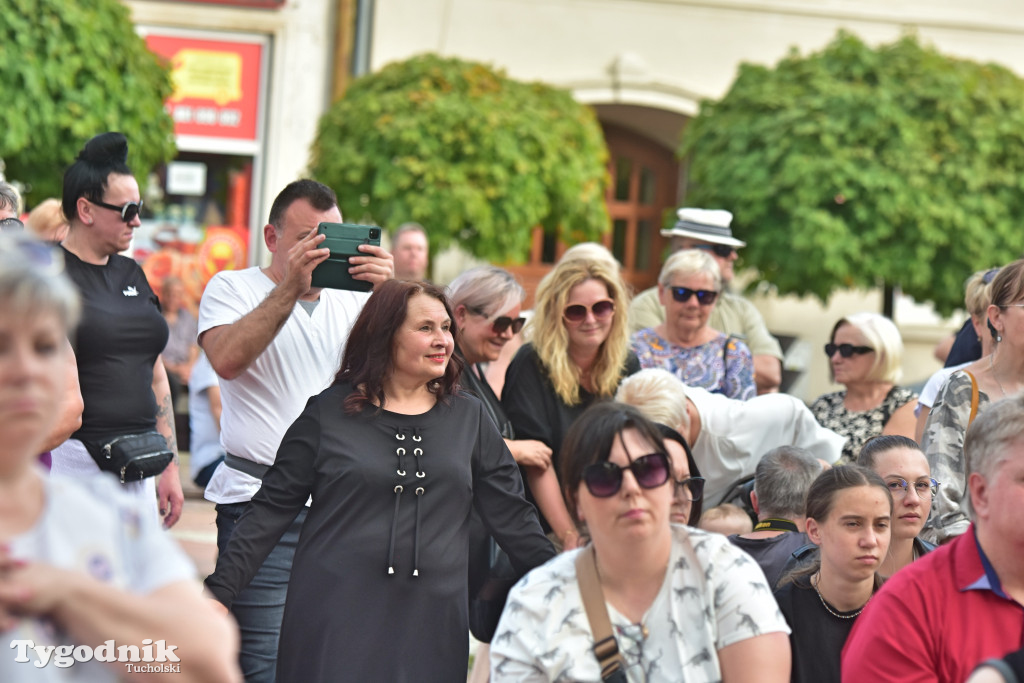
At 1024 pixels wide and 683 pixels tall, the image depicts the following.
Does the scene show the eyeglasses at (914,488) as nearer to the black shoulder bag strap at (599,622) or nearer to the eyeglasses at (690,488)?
the eyeglasses at (690,488)

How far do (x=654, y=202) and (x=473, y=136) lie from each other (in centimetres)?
613

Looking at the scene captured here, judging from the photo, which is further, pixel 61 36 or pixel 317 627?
pixel 61 36

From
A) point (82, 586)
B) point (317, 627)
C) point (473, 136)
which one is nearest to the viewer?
point (82, 586)

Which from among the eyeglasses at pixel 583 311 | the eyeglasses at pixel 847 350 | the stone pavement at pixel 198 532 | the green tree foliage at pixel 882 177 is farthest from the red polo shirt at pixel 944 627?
the green tree foliage at pixel 882 177

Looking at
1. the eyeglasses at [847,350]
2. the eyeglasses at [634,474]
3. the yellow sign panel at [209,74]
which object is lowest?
the eyeglasses at [634,474]

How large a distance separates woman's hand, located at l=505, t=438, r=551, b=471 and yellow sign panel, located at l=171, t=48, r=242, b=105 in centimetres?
1139

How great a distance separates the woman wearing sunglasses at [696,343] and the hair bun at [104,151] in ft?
7.99

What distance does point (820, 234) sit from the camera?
11719 millimetres

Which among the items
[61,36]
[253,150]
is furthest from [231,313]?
[253,150]

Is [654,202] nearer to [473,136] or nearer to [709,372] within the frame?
[473,136]

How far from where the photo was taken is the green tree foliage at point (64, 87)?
384 inches

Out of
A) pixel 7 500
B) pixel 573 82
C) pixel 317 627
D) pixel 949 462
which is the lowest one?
pixel 317 627

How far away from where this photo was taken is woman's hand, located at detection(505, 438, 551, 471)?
180 inches

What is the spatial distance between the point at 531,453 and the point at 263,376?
0.99 metres
